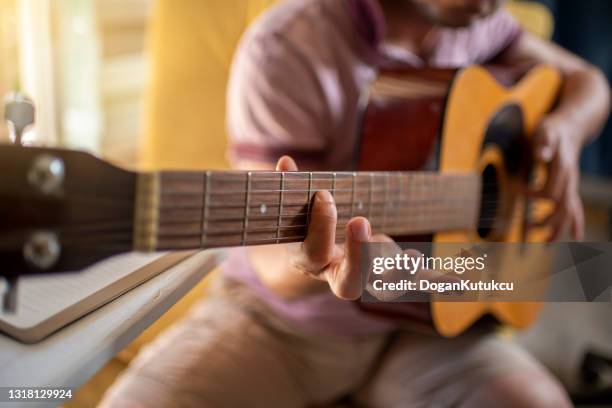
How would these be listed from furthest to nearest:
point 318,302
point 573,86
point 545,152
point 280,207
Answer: point 573,86 < point 545,152 < point 318,302 < point 280,207

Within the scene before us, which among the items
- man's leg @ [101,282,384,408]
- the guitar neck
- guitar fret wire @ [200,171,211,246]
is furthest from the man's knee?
guitar fret wire @ [200,171,211,246]

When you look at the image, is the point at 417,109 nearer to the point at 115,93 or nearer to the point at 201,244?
the point at 201,244

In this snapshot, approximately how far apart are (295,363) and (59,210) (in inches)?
16.7

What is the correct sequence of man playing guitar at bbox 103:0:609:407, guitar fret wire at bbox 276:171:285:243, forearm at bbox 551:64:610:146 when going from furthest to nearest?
forearm at bbox 551:64:610:146
man playing guitar at bbox 103:0:609:407
guitar fret wire at bbox 276:171:285:243

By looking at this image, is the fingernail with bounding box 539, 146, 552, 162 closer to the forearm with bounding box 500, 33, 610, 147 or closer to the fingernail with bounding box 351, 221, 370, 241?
the forearm with bounding box 500, 33, 610, 147

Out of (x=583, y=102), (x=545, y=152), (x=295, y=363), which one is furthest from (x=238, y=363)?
(x=583, y=102)

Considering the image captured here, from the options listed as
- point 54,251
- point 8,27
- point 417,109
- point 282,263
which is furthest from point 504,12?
point 54,251

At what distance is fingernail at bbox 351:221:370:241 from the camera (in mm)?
399

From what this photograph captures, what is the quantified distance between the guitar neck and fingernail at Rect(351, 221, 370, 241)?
0.03 meters

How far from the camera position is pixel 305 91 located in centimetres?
66

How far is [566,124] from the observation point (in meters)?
0.82

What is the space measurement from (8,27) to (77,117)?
0.68 feet

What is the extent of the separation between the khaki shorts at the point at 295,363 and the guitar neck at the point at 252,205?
0.17 metres

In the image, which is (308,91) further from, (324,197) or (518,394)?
(518,394)
